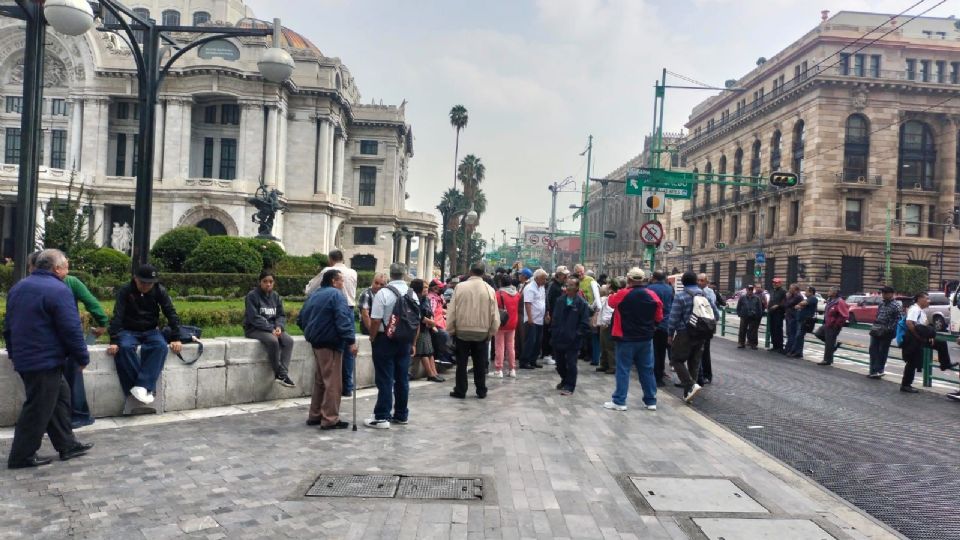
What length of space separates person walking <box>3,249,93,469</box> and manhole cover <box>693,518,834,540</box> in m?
4.87

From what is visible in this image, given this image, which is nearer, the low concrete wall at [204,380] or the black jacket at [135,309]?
the low concrete wall at [204,380]

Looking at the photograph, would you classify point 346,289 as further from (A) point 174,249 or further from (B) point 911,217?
(B) point 911,217

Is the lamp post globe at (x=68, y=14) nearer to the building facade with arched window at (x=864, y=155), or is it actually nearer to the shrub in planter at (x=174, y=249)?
the shrub in planter at (x=174, y=249)

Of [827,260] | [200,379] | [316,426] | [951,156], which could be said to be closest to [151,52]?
[200,379]

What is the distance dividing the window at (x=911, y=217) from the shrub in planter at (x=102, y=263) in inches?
1977

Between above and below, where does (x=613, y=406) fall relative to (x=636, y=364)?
below

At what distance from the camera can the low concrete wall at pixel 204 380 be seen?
661 cm

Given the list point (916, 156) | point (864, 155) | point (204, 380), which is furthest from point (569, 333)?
point (916, 156)

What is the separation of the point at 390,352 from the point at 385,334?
21 centimetres

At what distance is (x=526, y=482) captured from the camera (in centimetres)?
527

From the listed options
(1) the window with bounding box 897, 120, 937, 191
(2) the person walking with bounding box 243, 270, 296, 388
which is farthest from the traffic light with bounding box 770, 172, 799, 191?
(1) the window with bounding box 897, 120, 937, 191

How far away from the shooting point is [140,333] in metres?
6.95

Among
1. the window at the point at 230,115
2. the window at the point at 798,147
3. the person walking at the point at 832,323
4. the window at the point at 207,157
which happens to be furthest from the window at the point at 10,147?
the window at the point at 798,147

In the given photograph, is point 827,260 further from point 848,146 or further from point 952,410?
point 952,410
